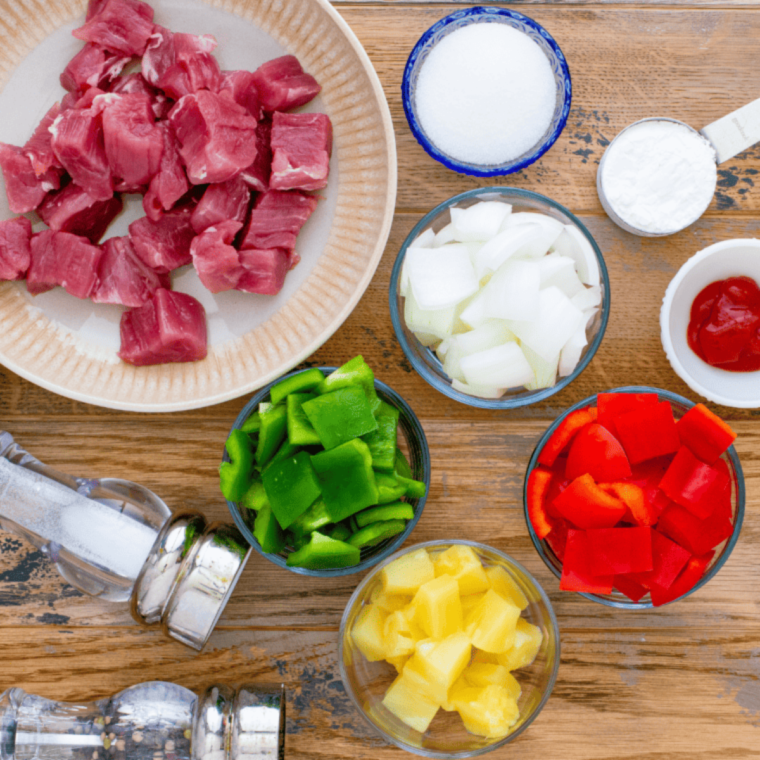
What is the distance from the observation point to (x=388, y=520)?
51.6 inches

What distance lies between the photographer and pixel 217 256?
1351 millimetres

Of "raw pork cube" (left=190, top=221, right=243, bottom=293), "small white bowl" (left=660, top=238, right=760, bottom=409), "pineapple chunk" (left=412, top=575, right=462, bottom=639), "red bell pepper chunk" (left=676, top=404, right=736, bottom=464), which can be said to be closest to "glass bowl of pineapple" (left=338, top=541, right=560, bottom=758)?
"pineapple chunk" (left=412, top=575, right=462, bottom=639)

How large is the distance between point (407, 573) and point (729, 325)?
87cm

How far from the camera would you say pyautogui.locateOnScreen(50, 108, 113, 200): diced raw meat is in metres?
1.32

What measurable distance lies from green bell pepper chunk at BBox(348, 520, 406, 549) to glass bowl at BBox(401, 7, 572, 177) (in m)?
0.78

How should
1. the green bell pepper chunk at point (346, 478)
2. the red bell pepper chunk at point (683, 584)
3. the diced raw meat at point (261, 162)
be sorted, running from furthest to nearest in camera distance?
the diced raw meat at point (261, 162), the red bell pepper chunk at point (683, 584), the green bell pepper chunk at point (346, 478)

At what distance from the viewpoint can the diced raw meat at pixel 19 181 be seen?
1.35 metres

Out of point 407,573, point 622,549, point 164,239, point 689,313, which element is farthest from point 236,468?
point 689,313

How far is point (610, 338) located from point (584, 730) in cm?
93

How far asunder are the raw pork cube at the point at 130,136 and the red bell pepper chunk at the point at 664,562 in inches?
50.9

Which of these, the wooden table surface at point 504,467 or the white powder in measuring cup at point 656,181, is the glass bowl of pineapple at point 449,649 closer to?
the wooden table surface at point 504,467

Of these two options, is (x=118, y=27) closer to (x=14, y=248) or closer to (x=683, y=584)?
(x=14, y=248)

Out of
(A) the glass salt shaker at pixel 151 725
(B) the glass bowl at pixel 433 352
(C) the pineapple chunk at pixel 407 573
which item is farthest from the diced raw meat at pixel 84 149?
(A) the glass salt shaker at pixel 151 725

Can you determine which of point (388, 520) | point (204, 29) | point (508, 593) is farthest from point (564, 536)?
point (204, 29)
